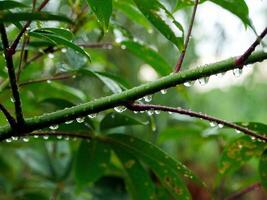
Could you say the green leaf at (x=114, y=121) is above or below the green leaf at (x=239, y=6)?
below

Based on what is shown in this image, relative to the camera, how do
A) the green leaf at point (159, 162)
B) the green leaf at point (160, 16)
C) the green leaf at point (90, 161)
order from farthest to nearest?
1. the green leaf at point (90, 161)
2. the green leaf at point (159, 162)
3. the green leaf at point (160, 16)

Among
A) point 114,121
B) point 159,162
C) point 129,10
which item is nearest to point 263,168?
point 159,162

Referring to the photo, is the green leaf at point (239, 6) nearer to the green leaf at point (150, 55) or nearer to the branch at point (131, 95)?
the branch at point (131, 95)

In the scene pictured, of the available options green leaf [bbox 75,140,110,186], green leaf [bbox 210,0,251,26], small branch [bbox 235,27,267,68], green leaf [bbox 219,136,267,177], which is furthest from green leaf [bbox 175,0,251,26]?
green leaf [bbox 75,140,110,186]

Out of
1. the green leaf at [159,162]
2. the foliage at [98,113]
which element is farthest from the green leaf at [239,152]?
the green leaf at [159,162]

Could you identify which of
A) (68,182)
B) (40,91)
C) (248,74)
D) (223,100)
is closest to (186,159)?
(248,74)

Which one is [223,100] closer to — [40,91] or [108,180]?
[108,180]

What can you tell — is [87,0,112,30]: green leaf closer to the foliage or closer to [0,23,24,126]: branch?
the foliage
